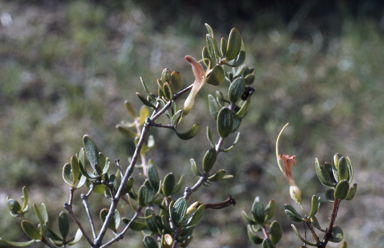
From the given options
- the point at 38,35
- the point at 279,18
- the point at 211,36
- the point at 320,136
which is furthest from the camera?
the point at 279,18

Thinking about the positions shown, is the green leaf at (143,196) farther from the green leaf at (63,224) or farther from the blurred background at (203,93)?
the blurred background at (203,93)

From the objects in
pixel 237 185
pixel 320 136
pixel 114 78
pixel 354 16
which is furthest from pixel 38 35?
pixel 354 16

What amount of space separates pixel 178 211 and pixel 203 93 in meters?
1.52

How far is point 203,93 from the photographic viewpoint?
1888mm

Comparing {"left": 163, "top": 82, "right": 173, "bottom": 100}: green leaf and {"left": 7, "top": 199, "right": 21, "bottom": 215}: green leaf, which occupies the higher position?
{"left": 163, "top": 82, "right": 173, "bottom": 100}: green leaf

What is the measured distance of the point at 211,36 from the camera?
375 millimetres

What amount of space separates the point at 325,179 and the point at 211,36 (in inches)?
7.8

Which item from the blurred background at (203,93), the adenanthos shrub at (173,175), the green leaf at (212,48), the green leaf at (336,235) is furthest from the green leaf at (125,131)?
the blurred background at (203,93)

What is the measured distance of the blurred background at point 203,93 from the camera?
1.56m

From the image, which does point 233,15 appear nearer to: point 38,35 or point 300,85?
point 300,85

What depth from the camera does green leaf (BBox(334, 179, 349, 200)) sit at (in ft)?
1.20

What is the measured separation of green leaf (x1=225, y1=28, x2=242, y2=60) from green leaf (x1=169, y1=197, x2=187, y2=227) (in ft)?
0.54

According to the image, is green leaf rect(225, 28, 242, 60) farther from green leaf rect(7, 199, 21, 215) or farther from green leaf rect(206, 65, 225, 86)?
green leaf rect(7, 199, 21, 215)

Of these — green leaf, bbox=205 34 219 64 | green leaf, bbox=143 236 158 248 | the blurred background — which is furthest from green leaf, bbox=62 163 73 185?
the blurred background
